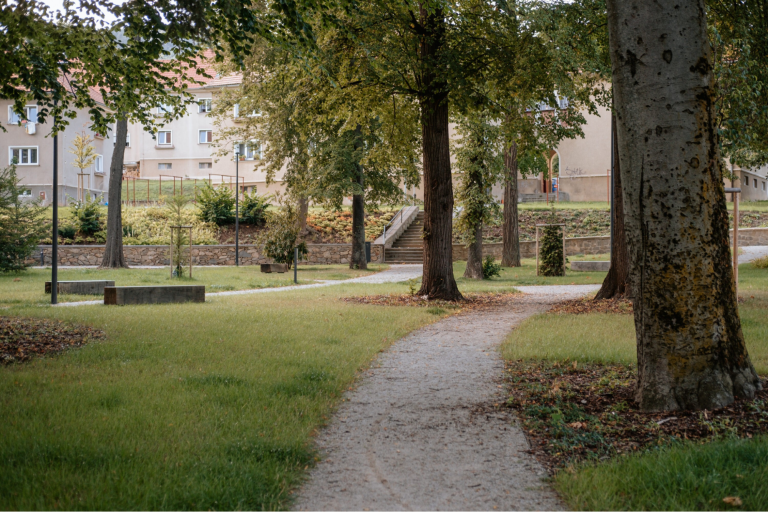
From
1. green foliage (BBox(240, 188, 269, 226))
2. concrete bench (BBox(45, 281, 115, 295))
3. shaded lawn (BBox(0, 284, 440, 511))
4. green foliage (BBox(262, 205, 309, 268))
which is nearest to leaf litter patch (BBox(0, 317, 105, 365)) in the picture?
shaded lawn (BBox(0, 284, 440, 511))

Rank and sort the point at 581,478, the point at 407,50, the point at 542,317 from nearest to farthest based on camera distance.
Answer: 1. the point at 581,478
2. the point at 542,317
3. the point at 407,50

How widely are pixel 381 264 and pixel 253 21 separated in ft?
81.2

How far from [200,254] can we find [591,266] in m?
18.2

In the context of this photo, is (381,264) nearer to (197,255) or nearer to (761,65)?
(197,255)

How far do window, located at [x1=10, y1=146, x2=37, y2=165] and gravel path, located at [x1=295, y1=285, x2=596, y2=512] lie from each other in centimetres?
4515

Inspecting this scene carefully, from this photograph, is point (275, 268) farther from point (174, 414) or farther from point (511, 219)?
point (174, 414)

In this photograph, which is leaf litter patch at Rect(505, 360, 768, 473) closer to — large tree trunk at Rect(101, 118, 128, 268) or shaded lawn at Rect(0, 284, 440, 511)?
shaded lawn at Rect(0, 284, 440, 511)

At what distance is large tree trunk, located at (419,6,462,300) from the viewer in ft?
45.8

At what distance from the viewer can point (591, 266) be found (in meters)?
26.0

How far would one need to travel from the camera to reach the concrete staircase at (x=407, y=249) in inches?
1353

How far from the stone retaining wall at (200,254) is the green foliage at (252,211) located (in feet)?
15.0

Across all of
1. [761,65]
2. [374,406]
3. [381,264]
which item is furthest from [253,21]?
[381,264]

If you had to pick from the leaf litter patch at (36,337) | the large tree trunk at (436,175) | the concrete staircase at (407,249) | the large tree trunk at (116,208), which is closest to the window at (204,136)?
the concrete staircase at (407,249)

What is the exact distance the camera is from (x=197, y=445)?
4270mm
